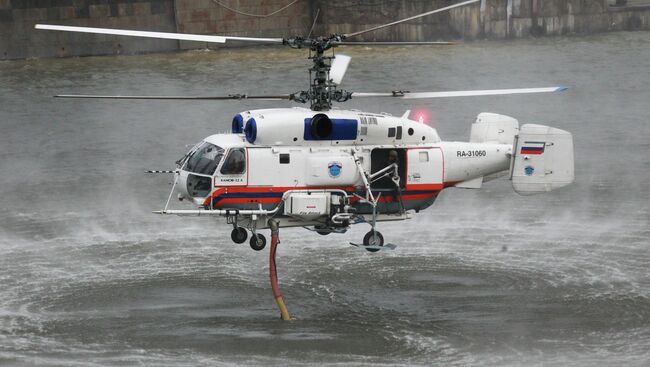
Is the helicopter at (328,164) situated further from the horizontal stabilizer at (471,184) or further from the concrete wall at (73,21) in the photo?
the concrete wall at (73,21)

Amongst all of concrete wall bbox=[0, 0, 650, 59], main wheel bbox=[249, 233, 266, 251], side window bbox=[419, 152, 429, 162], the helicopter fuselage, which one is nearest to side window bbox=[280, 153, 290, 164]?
the helicopter fuselage

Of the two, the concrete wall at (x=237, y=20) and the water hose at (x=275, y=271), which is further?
the concrete wall at (x=237, y=20)

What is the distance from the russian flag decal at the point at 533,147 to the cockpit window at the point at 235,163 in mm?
5512

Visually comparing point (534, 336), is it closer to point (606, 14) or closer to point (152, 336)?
point (152, 336)

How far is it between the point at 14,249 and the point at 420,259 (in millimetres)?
9952

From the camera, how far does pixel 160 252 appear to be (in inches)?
1273

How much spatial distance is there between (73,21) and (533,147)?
33.9 m

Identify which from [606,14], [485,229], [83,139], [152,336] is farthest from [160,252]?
[606,14]

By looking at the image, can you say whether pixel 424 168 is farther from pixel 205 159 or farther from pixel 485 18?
pixel 485 18

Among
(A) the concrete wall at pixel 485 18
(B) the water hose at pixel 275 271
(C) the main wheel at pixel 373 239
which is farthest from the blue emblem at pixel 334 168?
(A) the concrete wall at pixel 485 18

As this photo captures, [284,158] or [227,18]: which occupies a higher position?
[227,18]

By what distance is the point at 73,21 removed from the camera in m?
56.2

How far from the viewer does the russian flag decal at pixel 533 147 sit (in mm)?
26094

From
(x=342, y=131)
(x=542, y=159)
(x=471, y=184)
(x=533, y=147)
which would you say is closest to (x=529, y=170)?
(x=542, y=159)
